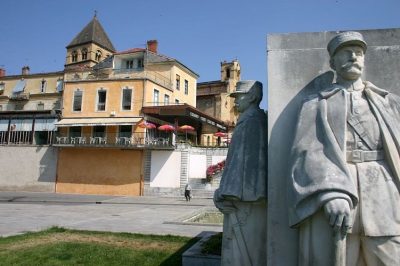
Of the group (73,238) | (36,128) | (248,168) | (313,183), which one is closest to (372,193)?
(313,183)

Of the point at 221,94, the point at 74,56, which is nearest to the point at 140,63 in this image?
the point at 221,94

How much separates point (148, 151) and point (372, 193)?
3146 centimetres

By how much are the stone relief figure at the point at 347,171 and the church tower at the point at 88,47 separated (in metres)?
64.2

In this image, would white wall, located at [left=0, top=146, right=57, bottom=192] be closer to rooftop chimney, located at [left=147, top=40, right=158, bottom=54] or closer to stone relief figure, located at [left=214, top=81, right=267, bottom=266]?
rooftop chimney, located at [left=147, top=40, right=158, bottom=54]

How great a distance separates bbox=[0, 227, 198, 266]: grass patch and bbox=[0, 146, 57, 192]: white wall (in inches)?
1095

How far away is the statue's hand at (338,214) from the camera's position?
2.59m

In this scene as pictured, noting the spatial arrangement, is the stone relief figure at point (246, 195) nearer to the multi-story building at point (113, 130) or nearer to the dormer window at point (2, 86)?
the multi-story building at point (113, 130)

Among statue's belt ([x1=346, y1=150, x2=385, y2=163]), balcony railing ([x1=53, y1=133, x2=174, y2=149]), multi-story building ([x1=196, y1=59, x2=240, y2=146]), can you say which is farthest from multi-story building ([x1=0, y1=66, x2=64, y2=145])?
statue's belt ([x1=346, y1=150, x2=385, y2=163])

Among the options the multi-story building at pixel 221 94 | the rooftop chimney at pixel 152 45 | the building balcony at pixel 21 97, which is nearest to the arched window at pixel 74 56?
the building balcony at pixel 21 97

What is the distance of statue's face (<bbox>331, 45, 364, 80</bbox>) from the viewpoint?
2.99 m

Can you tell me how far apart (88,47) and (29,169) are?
3450 cm

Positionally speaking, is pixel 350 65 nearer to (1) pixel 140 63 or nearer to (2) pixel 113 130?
(2) pixel 113 130

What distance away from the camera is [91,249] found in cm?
804

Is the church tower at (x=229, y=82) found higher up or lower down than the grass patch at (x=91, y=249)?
higher up
